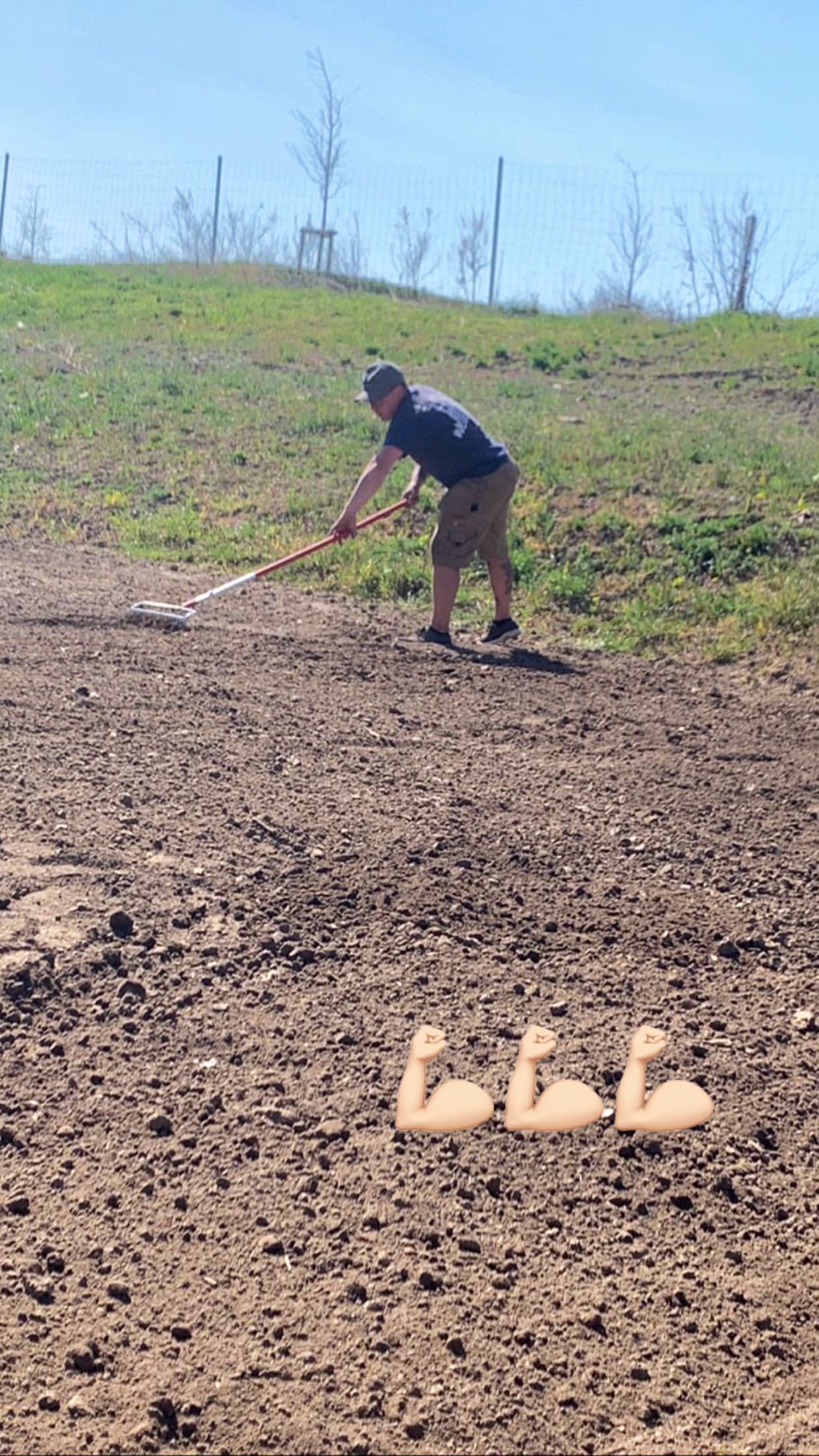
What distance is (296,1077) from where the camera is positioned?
3.23 meters

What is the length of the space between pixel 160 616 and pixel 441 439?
177cm

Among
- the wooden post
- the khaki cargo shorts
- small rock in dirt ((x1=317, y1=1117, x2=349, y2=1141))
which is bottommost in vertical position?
small rock in dirt ((x1=317, y1=1117, x2=349, y2=1141))

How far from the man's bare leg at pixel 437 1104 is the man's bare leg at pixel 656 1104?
308mm

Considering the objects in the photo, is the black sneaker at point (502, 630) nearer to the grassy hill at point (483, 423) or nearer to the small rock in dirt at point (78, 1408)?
the grassy hill at point (483, 423)

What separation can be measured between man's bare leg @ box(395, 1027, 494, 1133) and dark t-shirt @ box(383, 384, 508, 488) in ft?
14.7

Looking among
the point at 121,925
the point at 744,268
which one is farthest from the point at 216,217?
the point at 121,925

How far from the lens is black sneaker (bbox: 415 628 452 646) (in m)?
7.61

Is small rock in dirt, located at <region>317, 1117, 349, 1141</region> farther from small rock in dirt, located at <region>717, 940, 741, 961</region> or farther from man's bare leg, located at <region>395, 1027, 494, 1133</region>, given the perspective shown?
small rock in dirt, located at <region>717, 940, 741, 961</region>

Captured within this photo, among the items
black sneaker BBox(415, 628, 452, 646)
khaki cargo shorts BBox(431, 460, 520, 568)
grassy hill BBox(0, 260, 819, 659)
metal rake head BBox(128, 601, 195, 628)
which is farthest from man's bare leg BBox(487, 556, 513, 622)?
metal rake head BBox(128, 601, 195, 628)

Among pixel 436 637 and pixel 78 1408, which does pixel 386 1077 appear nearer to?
pixel 78 1408

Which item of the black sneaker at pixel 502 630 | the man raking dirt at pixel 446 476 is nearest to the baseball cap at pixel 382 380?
the man raking dirt at pixel 446 476

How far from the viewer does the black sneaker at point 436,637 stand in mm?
7609

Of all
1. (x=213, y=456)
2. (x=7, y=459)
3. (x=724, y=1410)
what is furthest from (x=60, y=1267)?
(x=7, y=459)

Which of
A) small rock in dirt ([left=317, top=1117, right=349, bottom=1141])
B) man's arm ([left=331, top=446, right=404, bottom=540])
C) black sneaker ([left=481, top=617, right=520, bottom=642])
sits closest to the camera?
small rock in dirt ([left=317, top=1117, right=349, bottom=1141])
